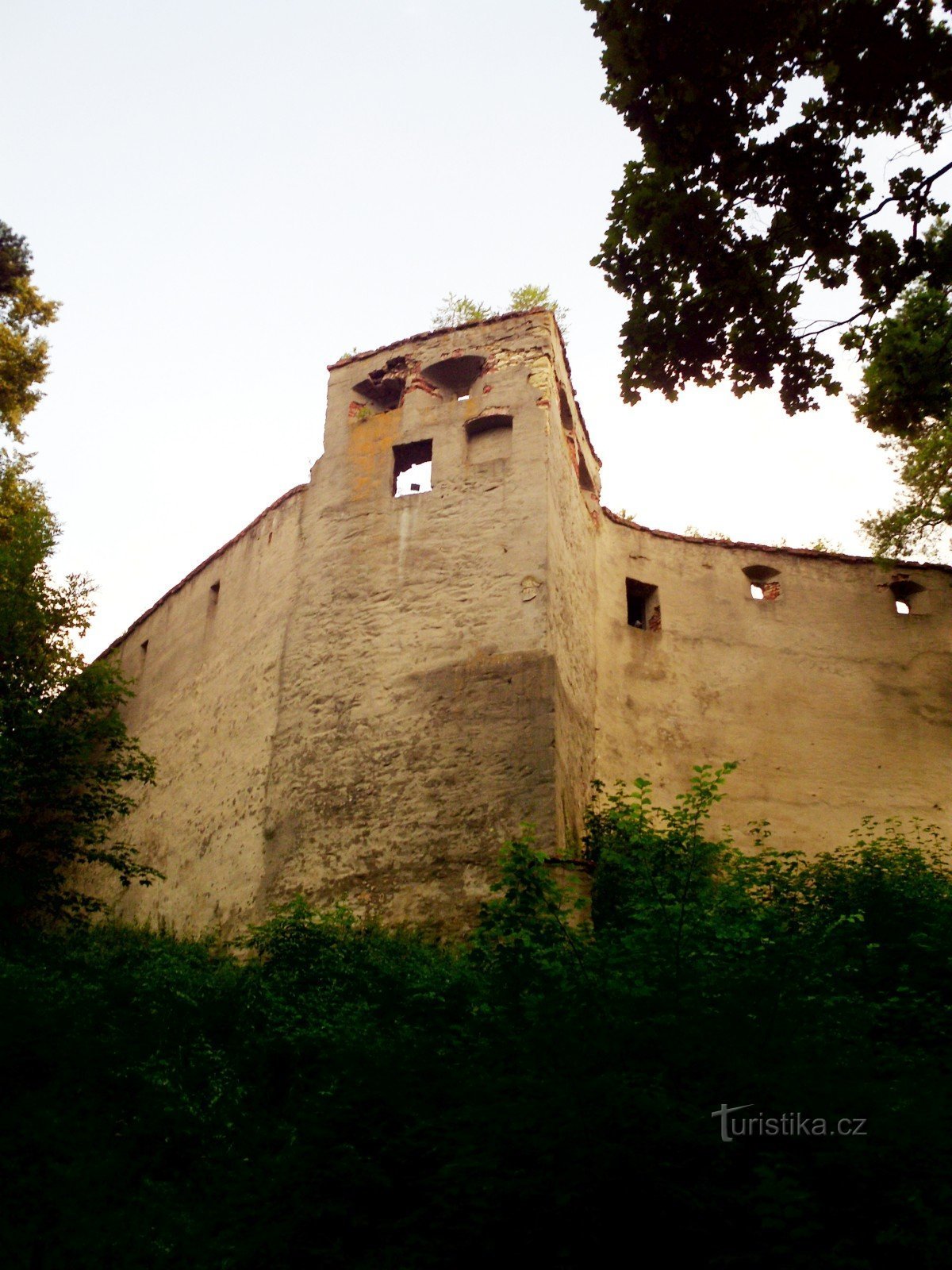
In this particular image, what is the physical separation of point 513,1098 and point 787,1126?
4.79 feet

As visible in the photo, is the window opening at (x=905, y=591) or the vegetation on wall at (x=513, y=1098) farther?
the window opening at (x=905, y=591)

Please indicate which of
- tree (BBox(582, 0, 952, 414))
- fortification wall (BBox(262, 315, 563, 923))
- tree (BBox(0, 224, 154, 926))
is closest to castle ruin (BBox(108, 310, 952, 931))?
fortification wall (BBox(262, 315, 563, 923))

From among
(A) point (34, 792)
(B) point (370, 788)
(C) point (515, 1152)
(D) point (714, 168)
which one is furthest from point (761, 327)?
(A) point (34, 792)

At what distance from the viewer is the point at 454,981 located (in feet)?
30.2

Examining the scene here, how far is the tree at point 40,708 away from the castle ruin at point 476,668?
4.01 ft

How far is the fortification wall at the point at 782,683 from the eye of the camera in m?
15.3

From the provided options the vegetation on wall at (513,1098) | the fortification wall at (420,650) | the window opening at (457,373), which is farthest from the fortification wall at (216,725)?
the vegetation on wall at (513,1098)

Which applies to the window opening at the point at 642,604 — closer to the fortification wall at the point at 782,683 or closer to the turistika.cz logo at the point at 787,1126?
the fortification wall at the point at 782,683

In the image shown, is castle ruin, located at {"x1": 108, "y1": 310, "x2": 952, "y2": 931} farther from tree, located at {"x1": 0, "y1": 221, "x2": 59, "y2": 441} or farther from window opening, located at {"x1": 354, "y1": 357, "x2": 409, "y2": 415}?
tree, located at {"x1": 0, "y1": 221, "x2": 59, "y2": 441}

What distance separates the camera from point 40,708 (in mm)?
14719

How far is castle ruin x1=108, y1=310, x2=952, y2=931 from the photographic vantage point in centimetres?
1253

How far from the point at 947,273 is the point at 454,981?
248 inches

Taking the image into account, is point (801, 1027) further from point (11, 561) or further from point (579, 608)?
point (11, 561)

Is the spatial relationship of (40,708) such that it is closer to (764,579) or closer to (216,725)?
(216,725)
